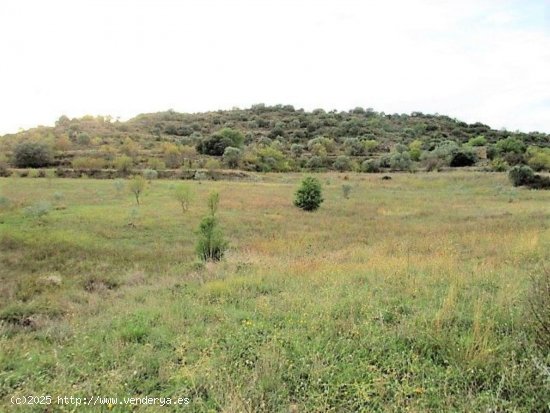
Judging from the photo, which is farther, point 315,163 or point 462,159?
point 315,163

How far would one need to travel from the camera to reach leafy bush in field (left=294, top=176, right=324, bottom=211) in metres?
25.1

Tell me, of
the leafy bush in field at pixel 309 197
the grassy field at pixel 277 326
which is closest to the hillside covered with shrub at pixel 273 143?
the leafy bush in field at pixel 309 197

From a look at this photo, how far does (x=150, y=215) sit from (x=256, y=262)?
1210cm

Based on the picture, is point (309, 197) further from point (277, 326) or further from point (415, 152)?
point (415, 152)

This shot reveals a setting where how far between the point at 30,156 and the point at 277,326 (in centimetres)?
5950

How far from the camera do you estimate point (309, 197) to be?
25078 mm

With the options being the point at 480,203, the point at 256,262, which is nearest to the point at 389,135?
the point at 480,203

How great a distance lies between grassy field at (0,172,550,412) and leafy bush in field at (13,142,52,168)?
46753 mm

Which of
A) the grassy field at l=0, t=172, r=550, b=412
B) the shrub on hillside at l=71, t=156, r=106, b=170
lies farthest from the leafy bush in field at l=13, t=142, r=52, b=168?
the grassy field at l=0, t=172, r=550, b=412

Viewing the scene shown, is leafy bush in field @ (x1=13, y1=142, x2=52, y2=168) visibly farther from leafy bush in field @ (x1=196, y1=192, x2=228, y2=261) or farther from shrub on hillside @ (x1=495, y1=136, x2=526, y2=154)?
shrub on hillside @ (x1=495, y1=136, x2=526, y2=154)

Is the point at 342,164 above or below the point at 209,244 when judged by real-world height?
above

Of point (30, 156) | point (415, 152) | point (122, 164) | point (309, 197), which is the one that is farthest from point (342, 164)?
point (30, 156)

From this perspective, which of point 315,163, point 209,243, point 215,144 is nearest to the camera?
point 209,243

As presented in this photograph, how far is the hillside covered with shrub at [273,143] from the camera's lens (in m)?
56.6
